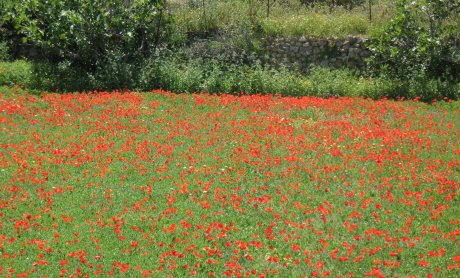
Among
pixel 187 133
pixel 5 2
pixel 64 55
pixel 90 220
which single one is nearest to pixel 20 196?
pixel 90 220

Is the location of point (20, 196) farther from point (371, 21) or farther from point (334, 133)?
point (371, 21)

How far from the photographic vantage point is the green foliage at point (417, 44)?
17797 millimetres

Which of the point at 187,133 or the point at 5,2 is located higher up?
the point at 5,2

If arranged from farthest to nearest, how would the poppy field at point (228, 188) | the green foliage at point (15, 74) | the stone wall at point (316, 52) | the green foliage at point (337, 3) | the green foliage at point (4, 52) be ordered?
the green foliage at point (337, 3)
the green foliage at point (4, 52)
the stone wall at point (316, 52)
the green foliage at point (15, 74)
the poppy field at point (228, 188)

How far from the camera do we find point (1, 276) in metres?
7.65

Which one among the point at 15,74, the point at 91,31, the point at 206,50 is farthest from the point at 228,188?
the point at 15,74

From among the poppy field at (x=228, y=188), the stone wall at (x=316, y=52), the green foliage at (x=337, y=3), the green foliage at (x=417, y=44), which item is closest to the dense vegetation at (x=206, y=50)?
the green foliage at (x=417, y=44)

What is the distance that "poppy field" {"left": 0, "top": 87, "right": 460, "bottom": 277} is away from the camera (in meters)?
8.19

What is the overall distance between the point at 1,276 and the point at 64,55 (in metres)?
12.8

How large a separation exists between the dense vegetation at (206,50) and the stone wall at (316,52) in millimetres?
359

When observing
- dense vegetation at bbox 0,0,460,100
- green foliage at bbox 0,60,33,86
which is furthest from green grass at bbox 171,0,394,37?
green foliage at bbox 0,60,33,86

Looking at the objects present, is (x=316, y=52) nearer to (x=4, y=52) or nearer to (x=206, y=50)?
(x=206, y=50)

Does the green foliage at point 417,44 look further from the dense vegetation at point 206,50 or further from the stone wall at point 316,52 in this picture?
the stone wall at point 316,52

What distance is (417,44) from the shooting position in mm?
17734
